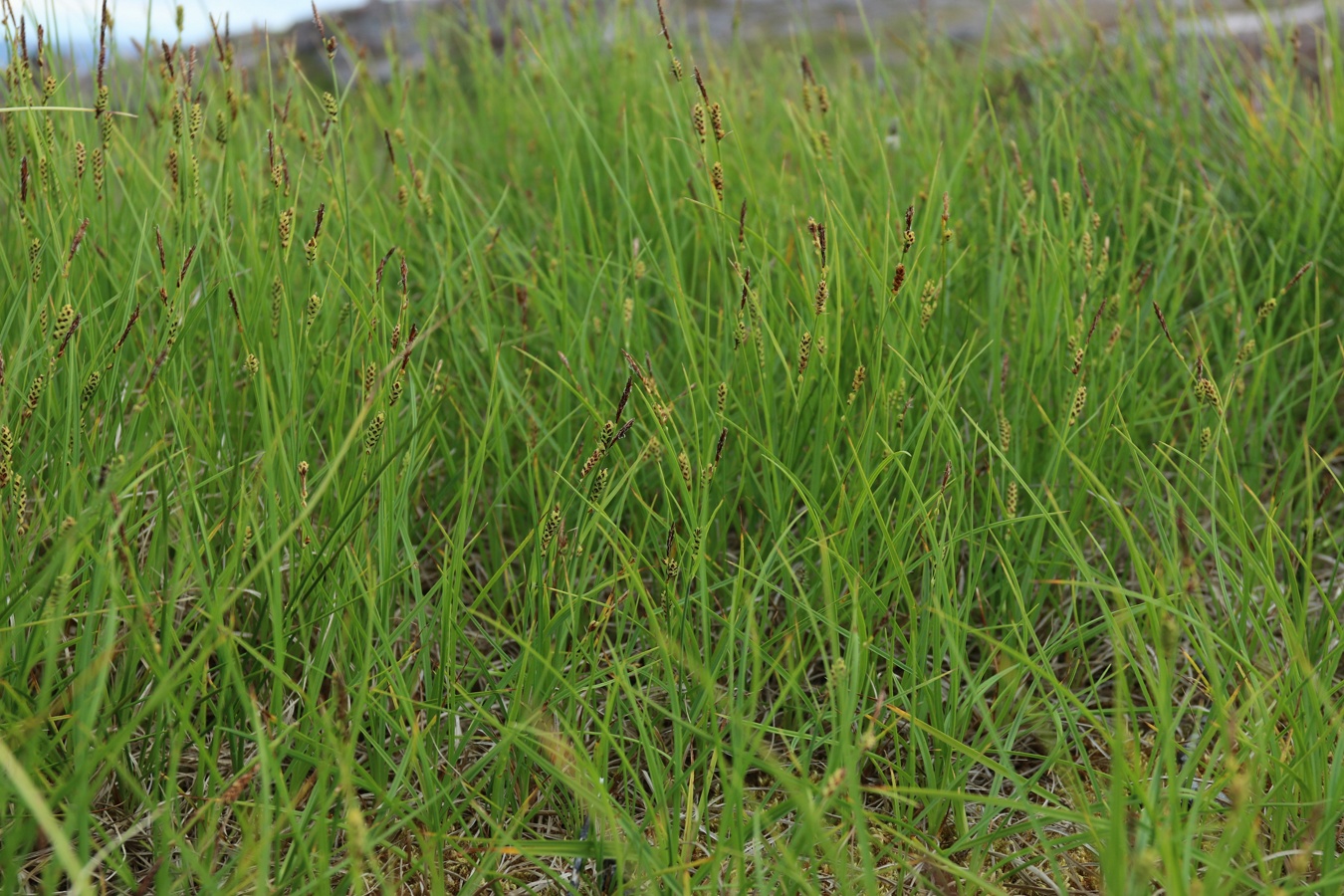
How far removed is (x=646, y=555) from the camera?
1.58 m

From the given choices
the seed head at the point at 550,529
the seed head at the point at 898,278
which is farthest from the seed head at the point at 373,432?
the seed head at the point at 898,278

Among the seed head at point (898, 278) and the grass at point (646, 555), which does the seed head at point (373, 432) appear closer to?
the grass at point (646, 555)

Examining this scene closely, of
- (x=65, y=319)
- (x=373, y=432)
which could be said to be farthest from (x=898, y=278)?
(x=65, y=319)

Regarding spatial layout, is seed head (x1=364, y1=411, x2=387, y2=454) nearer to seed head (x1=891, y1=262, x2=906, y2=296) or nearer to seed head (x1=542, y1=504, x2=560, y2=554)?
seed head (x1=542, y1=504, x2=560, y2=554)

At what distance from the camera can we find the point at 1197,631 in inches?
54.7

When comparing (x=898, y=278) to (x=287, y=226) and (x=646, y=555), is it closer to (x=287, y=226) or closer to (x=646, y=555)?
(x=646, y=555)

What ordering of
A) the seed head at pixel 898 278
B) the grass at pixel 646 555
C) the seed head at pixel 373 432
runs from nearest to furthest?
the grass at pixel 646 555, the seed head at pixel 373 432, the seed head at pixel 898 278

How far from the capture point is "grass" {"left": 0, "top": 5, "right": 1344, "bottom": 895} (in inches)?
43.0

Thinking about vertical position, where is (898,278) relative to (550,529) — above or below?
above

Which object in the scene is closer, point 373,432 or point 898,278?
point 373,432

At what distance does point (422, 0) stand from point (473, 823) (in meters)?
3.39

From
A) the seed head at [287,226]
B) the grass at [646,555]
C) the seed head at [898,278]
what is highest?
the seed head at [287,226]

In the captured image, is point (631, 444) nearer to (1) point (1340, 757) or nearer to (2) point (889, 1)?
(1) point (1340, 757)

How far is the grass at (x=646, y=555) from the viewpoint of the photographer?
1093mm
